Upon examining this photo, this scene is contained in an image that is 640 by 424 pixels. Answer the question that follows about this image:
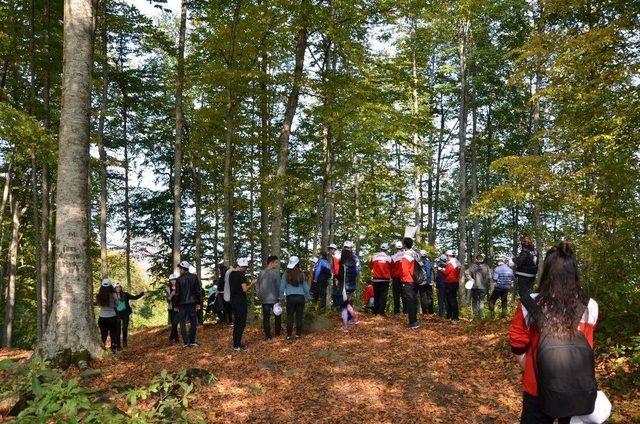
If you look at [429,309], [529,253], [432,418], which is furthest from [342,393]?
[429,309]

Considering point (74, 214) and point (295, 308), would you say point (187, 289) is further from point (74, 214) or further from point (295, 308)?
point (74, 214)

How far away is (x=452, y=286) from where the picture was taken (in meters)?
13.0

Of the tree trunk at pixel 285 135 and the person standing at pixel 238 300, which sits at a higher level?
the tree trunk at pixel 285 135

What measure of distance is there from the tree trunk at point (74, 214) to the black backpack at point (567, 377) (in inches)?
300

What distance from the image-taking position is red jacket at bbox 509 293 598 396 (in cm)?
310

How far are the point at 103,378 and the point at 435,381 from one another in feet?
18.1

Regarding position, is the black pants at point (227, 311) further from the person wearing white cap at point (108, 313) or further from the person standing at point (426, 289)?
the person standing at point (426, 289)

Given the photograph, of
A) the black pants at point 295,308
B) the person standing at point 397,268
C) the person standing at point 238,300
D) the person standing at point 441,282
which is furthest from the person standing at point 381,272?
the person standing at point 238,300

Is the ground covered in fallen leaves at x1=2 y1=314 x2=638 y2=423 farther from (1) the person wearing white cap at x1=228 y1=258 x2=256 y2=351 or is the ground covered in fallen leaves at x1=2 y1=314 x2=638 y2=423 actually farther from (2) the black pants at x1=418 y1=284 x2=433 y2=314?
(2) the black pants at x1=418 y1=284 x2=433 y2=314

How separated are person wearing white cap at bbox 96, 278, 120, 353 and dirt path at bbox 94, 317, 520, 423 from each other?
2205mm

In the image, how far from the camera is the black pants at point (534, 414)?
314cm

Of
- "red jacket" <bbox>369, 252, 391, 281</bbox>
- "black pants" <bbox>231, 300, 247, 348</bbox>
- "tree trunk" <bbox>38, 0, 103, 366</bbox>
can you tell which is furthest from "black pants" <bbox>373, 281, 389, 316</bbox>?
"tree trunk" <bbox>38, 0, 103, 366</bbox>

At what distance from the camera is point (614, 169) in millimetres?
7875

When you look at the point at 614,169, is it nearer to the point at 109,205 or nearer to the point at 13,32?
the point at 13,32
